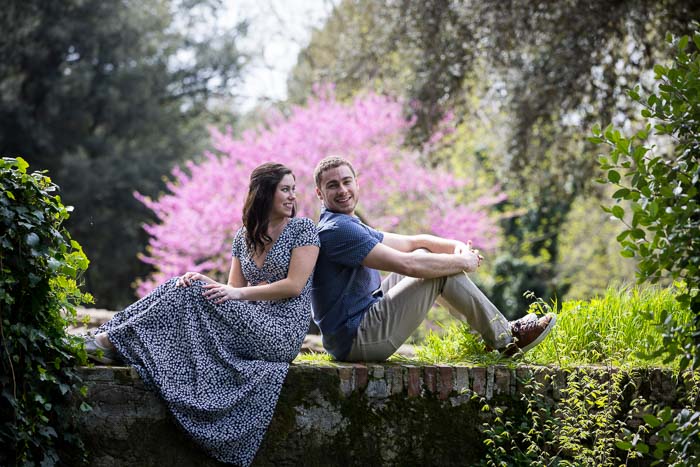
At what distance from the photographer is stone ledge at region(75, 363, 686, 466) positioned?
3.37 meters

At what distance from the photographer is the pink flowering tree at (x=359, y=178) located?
1117 cm

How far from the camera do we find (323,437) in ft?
11.7

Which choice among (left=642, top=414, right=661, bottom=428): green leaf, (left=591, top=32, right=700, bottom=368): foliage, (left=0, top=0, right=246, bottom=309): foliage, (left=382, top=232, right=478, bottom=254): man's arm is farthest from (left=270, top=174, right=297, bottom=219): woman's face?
(left=0, top=0, right=246, bottom=309): foliage

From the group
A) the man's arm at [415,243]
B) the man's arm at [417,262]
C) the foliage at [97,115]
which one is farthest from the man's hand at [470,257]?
the foliage at [97,115]

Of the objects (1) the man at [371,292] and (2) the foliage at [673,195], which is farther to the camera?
(1) the man at [371,292]

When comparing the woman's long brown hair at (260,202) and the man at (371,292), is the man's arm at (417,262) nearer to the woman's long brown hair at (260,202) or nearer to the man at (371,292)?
the man at (371,292)

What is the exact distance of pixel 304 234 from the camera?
3.72m

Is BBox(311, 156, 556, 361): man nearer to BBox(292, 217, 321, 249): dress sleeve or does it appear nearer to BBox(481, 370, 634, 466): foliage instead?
BBox(292, 217, 321, 249): dress sleeve

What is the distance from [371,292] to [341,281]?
0.20 meters

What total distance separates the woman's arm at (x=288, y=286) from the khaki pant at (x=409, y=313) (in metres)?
0.42

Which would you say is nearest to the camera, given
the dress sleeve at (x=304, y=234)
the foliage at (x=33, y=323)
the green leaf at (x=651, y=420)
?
the green leaf at (x=651, y=420)

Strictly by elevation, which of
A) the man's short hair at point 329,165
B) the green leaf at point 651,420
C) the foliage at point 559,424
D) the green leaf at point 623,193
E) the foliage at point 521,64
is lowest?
the foliage at point 559,424

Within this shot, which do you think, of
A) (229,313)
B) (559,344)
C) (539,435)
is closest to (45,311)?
(229,313)

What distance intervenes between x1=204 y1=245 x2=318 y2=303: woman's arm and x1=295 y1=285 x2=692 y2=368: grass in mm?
459
